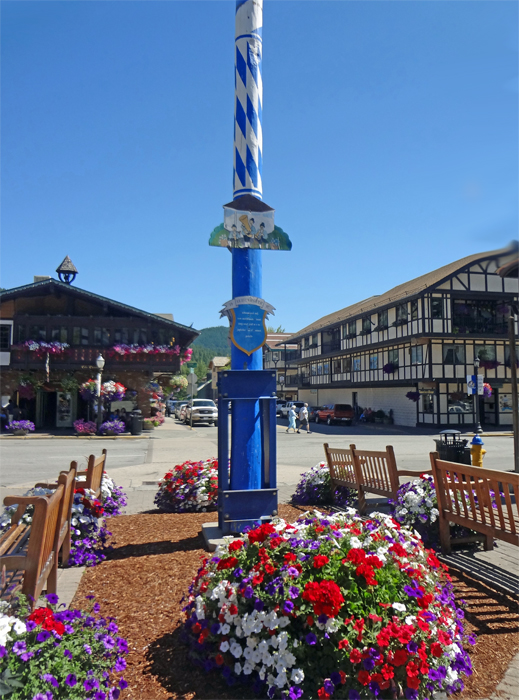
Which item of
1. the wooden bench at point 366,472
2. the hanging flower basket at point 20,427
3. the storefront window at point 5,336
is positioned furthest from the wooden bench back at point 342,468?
the storefront window at point 5,336

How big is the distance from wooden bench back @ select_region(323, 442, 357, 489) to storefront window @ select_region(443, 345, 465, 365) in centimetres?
2707

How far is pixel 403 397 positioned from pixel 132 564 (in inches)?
1341

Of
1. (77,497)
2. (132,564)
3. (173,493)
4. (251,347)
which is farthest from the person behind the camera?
(173,493)

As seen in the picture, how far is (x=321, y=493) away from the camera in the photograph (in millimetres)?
7766

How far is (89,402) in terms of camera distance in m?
28.2

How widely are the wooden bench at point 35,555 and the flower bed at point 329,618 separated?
0.91 meters

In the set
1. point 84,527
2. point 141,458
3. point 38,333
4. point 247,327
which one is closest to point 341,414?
point 38,333

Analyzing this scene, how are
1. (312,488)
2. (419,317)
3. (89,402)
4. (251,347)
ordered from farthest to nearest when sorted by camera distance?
(419,317), (89,402), (312,488), (251,347)

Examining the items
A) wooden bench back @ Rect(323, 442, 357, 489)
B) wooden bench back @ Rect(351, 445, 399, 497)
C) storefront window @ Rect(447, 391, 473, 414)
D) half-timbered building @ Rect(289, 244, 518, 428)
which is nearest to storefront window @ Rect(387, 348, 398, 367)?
half-timbered building @ Rect(289, 244, 518, 428)

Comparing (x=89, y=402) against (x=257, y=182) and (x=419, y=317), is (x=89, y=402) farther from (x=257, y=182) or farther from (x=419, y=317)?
(x=257, y=182)

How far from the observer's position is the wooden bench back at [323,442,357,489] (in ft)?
24.2

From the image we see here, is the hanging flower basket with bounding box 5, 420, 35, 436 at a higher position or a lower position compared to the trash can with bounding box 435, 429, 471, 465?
lower

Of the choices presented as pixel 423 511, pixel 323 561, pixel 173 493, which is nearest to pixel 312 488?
pixel 173 493

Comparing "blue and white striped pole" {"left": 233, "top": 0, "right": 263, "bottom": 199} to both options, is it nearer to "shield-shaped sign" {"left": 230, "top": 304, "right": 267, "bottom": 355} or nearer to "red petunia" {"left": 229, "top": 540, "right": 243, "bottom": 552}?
"shield-shaped sign" {"left": 230, "top": 304, "right": 267, "bottom": 355}
